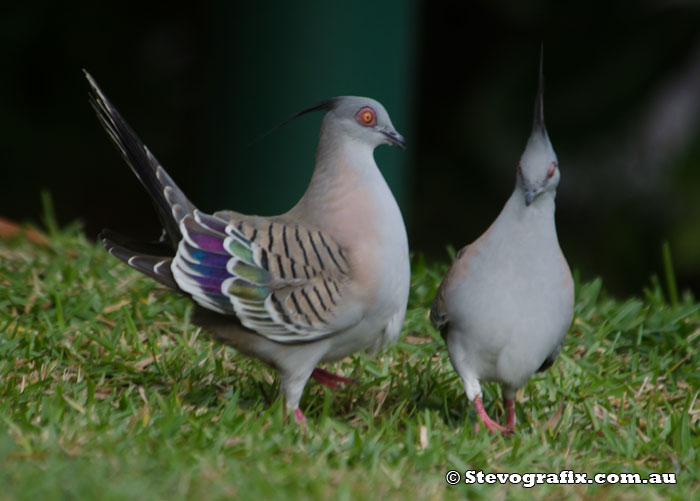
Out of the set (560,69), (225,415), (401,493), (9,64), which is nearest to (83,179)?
(9,64)

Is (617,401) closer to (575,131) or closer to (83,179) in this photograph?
(575,131)

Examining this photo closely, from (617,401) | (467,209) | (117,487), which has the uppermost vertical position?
(117,487)

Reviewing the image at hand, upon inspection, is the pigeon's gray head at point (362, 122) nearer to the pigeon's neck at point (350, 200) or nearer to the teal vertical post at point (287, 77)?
the pigeon's neck at point (350, 200)

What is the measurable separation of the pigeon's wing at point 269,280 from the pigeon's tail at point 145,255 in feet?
0.19

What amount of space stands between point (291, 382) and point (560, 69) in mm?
4265

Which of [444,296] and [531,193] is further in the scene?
[444,296]

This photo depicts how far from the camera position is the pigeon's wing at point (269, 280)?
2.88 m

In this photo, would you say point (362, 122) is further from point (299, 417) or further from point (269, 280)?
point (299, 417)

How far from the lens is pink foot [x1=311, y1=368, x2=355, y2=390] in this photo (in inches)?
129

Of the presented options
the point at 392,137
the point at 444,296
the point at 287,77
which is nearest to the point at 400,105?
the point at 287,77

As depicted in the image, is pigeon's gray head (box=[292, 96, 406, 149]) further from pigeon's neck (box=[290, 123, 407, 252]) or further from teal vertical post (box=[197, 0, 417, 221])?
teal vertical post (box=[197, 0, 417, 221])

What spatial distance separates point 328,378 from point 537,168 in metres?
0.94

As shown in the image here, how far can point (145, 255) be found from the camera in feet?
9.90

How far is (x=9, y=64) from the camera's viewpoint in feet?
23.7
